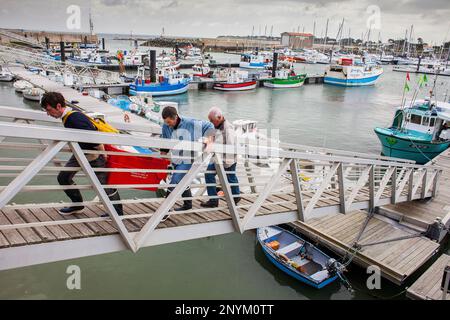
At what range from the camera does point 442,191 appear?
11812mm

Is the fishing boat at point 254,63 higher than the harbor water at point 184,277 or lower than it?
higher

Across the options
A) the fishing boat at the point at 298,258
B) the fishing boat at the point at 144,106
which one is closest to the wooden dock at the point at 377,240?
the fishing boat at the point at 298,258

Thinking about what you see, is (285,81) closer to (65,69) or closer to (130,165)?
(65,69)

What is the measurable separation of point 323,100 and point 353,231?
3622 centimetres

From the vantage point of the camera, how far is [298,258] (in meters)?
9.21

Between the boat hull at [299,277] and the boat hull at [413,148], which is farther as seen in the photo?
the boat hull at [413,148]

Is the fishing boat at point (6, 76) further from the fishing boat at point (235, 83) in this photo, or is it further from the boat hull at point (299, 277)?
the boat hull at point (299, 277)

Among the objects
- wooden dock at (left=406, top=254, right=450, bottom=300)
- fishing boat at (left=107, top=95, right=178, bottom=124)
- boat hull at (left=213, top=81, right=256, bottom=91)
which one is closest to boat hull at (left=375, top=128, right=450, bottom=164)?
wooden dock at (left=406, top=254, right=450, bottom=300)

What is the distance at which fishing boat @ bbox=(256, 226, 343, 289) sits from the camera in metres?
8.43

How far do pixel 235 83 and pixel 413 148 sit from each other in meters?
29.0

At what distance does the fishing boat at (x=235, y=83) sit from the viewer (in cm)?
4391

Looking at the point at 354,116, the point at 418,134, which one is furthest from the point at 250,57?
the point at 418,134

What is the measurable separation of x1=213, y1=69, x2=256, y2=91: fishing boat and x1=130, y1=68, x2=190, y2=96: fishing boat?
5.42 metres

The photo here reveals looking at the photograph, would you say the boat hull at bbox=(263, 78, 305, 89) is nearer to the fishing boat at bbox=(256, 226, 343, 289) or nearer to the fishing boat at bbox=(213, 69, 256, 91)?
the fishing boat at bbox=(213, 69, 256, 91)
